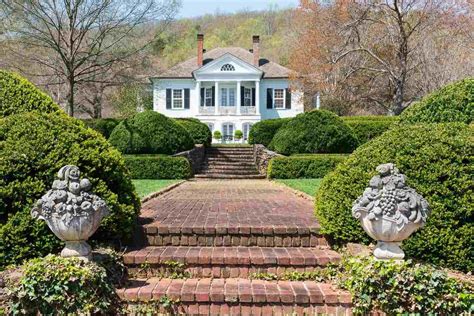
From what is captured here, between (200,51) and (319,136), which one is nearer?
(319,136)

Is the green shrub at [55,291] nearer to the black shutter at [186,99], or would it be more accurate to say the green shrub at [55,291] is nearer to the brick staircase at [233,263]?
the brick staircase at [233,263]

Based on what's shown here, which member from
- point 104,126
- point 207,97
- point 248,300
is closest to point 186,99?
point 207,97

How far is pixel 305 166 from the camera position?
540 inches

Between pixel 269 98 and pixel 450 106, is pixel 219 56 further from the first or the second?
pixel 450 106

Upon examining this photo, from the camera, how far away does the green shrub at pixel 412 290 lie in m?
3.45

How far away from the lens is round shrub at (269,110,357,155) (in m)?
14.7

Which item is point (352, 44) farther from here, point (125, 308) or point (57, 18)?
point (125, 308)

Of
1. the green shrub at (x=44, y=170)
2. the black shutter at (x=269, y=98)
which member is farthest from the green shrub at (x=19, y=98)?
the black shutter at (x=269, y=98)

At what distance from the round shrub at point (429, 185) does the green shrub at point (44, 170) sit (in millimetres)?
2210

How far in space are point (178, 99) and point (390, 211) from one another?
34878mm

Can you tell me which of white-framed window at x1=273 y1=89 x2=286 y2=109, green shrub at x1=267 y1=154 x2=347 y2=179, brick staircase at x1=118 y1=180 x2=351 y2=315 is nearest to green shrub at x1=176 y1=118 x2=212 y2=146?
green shrub at x1=267 y1=154 x2=347 y2=179

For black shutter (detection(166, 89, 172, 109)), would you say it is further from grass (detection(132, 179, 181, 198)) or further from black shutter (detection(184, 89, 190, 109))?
grass (detection(132, 179, 181, 198))

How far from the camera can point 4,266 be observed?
407 cm

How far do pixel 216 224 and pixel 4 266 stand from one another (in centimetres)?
220
